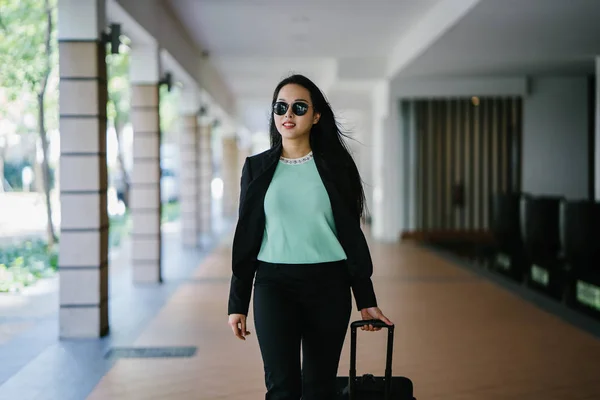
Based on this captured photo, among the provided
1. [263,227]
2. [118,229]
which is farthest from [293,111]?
[118,229]

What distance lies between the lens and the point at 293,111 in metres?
2.30

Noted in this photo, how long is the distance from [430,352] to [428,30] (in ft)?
16.2

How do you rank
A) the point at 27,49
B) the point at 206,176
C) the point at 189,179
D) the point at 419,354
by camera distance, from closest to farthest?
the point at 419,354, the point at 27,49, the point at 189,179, the point at 206,176

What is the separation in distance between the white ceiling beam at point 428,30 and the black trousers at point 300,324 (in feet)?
16.8

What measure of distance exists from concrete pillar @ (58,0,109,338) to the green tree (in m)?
2.92

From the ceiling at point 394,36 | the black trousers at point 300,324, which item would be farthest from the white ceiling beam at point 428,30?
the black trousers at point 300,324

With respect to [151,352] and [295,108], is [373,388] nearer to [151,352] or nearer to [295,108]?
[295,108]

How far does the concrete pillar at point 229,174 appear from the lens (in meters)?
21.9

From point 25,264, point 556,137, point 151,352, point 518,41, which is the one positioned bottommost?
point 151,352

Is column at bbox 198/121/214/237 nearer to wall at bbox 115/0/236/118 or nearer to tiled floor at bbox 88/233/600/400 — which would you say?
wall at bbox 115/0/236/118

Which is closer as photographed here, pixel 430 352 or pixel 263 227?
pixel 263 227

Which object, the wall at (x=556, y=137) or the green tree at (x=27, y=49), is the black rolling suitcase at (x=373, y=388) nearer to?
the green tree at (x=27, y=49)

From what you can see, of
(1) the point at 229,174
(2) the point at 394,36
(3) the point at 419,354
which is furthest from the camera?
(1) the point at 229,174

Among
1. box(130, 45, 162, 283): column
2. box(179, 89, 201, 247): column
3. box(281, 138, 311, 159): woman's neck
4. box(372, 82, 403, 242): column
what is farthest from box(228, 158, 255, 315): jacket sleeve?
box(372, 82, 403, 242): column
